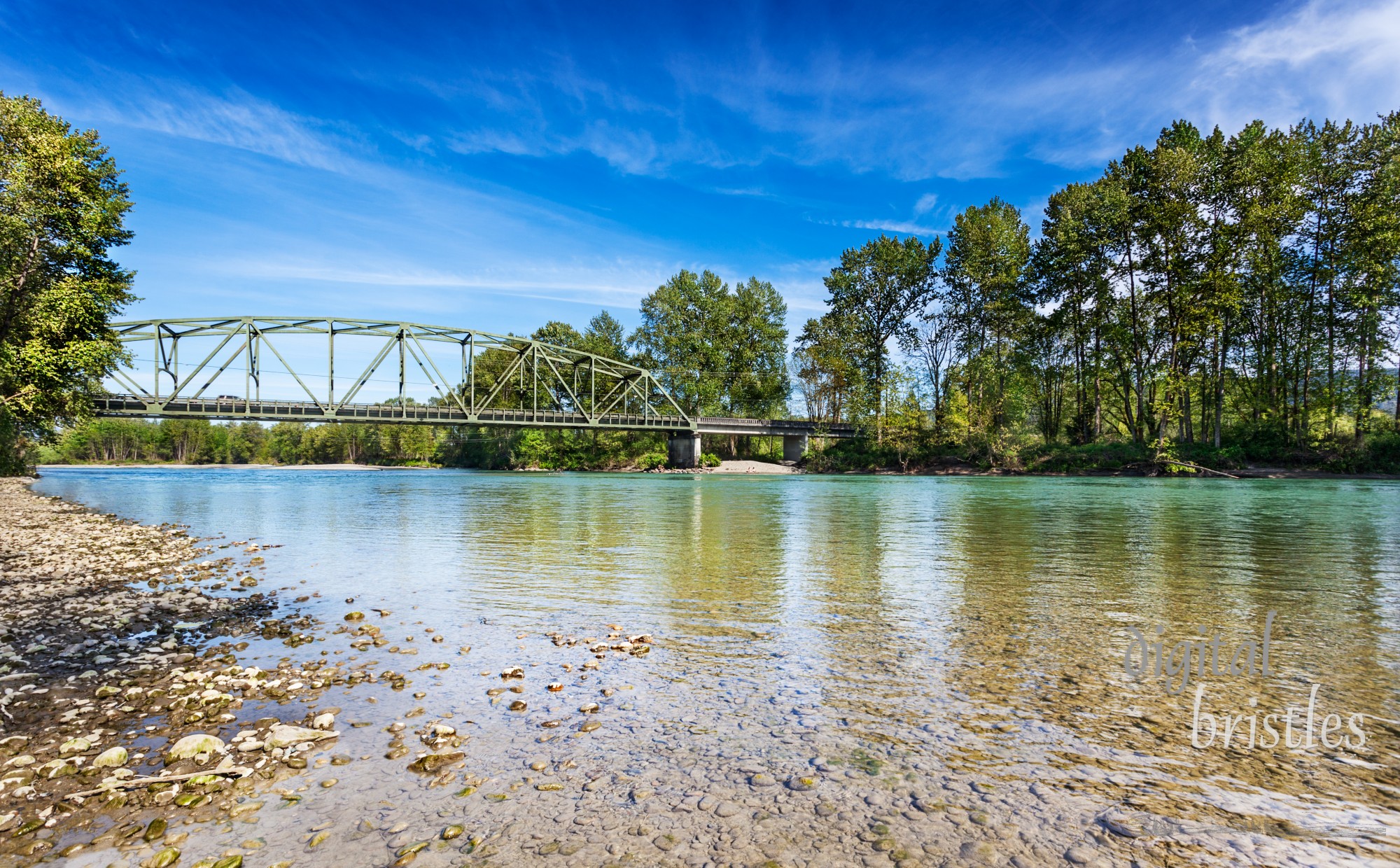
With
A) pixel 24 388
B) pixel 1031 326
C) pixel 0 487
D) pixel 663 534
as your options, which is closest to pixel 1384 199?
pixel 1031 326

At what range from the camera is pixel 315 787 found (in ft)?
13.4

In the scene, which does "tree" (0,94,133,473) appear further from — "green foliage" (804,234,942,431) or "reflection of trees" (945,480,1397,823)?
"green foliage" (804,234,942,431)

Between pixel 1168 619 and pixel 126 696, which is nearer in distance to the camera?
pixel 126 696

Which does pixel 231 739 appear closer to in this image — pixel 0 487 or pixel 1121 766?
pixel 1121 766

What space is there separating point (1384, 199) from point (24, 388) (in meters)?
70.6

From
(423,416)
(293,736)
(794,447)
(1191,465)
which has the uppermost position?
(423,416)

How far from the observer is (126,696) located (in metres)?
5.46

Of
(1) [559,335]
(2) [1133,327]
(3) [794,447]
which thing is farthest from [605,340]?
(2) [1133,327]

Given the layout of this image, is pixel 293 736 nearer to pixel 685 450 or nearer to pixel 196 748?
pixel 196 748

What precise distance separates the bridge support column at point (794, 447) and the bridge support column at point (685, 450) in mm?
11594

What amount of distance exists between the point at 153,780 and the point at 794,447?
81.2 m

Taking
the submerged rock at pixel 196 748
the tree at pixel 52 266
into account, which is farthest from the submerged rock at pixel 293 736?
the tree at pixel 52 266

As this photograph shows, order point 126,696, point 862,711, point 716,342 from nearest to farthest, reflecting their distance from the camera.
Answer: point 862,711 < point 126,696 < point 716,342

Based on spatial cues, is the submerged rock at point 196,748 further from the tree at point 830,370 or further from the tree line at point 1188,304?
the tree at point 830,370
